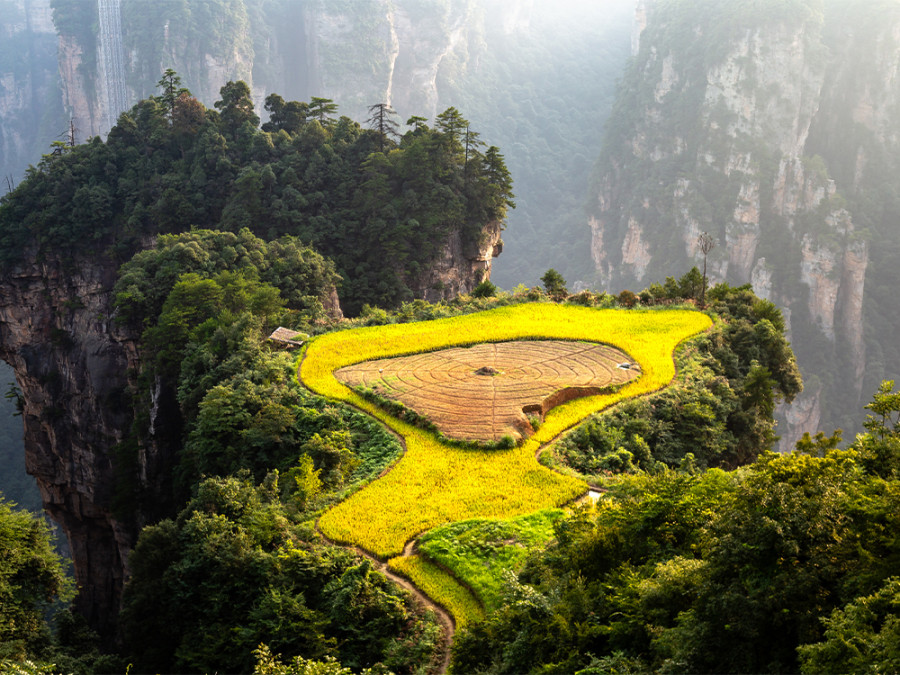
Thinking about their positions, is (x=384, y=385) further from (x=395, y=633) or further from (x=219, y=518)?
(x=395, y=633)

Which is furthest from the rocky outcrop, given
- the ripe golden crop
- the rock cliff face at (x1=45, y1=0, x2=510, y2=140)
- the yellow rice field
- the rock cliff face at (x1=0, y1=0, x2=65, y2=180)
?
the rock cliff face at (x1=0, y1=0, x2=65, y2=180)

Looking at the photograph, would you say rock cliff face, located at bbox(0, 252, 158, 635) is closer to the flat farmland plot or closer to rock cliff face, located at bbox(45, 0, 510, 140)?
the flat farmland plot

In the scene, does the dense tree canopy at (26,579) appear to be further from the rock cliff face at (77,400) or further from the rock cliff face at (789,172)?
the rock cliff face at (789,172)

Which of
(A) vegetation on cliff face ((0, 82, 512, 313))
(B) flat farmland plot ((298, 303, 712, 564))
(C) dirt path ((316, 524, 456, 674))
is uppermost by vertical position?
(A) vegetation on cliff face ((0, 82, 512, 313))

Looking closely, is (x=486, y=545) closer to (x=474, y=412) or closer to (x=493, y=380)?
(x=474, y=412)

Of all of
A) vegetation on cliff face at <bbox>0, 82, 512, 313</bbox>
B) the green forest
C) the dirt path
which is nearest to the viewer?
the green forest

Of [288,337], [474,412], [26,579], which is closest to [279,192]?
[288,337]
